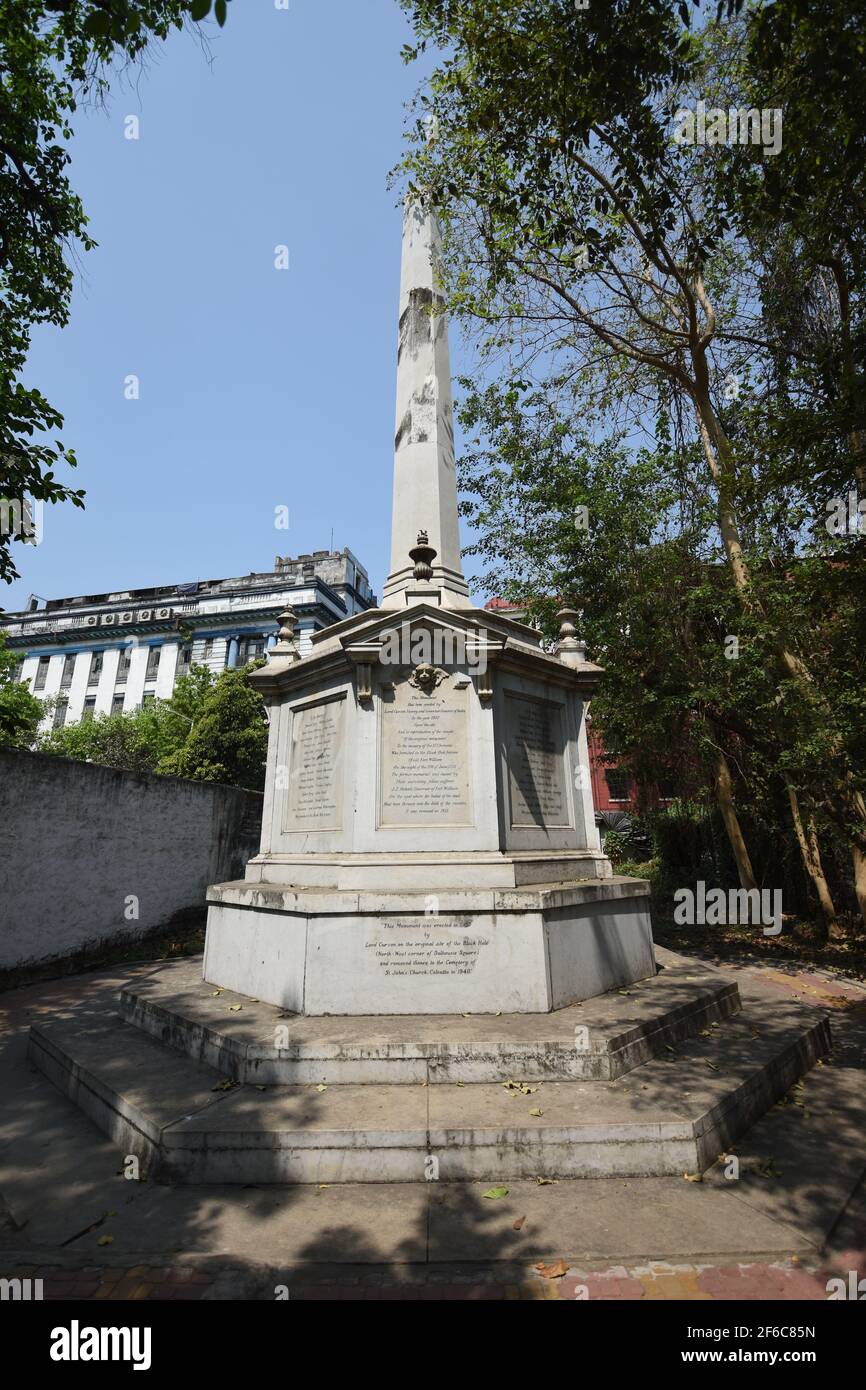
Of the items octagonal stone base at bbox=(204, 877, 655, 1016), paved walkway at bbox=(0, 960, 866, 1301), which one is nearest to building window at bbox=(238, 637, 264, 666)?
octagonal stone base at bbox=(204, 877, 655, 1016)

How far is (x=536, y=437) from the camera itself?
16.1 metres

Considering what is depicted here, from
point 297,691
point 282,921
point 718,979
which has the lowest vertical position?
point 718,979

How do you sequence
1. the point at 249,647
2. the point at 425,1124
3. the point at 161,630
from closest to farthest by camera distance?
the point at 425,1124
the point at 249,647
the point at 161,630

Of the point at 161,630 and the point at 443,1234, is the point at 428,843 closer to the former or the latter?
the point at 443,1234

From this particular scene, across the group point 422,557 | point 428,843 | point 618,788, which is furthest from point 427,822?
point 618,788

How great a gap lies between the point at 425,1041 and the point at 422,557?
441 cm

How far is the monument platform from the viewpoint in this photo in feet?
12.1

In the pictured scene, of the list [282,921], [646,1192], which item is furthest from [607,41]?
[646,1192]

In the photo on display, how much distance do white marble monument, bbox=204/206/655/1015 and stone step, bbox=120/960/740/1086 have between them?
0.92 feet

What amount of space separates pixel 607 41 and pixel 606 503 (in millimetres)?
10277

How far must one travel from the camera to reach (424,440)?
7.81 m

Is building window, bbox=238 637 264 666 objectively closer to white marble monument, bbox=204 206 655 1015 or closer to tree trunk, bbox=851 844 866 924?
white marble monument, bbox=204 206 655 1015

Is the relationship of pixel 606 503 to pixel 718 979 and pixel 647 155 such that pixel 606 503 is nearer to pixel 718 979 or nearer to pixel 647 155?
pixel 647 155

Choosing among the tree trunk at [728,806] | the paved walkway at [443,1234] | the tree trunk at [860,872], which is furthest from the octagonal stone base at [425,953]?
the tree trunk at [728,806]
